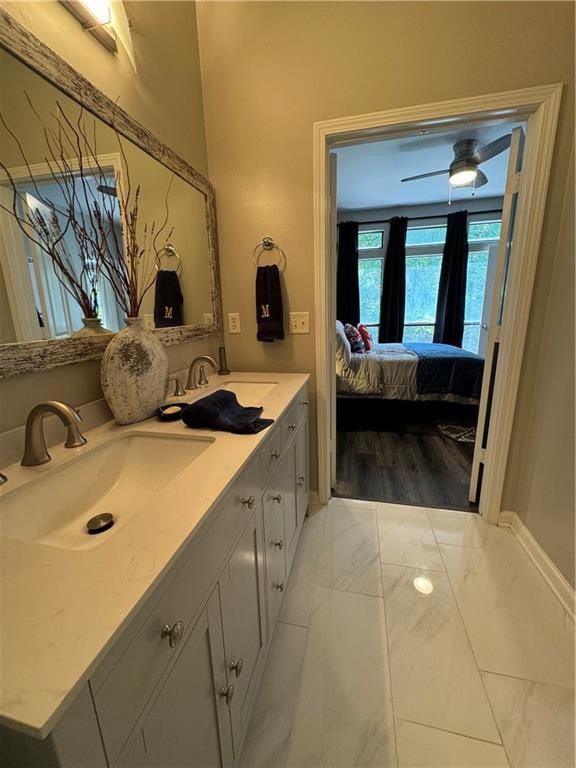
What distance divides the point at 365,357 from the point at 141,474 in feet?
8.97

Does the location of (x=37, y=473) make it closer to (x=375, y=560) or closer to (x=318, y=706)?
(x=318, y=706)

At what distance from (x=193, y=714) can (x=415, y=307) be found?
5.53 meters

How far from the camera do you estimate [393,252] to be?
16.5 ft

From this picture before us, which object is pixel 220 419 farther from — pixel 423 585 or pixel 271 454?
pixel 423 585

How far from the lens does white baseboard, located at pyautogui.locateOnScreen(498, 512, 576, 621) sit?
52.8 inches

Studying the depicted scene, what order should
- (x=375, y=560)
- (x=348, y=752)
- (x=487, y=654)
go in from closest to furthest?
(x=348, y=752) → (x=487, y=654) → (x=375, y=560)

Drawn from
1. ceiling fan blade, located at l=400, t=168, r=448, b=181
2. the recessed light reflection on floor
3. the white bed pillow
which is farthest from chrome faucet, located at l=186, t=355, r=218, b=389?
ceiling fan blade, located at l=400, t=168, r=448, b=181

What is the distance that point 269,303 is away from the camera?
1769 mm

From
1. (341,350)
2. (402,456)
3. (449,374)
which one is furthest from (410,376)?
(402,456)

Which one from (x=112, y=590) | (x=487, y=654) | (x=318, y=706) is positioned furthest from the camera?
(x=487, y=654)

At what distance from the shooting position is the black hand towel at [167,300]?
54.9 inches

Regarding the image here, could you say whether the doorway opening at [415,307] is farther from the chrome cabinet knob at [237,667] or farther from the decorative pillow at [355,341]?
the chrome cabinet knob at [237,667]

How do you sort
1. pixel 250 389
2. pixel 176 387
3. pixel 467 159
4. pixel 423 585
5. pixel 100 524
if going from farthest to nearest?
pixel 467 159, pixel 250 389, pixel 423 585, pixel 176 387, pixel 100 524

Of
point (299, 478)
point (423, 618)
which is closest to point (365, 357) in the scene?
point (299, 478)
